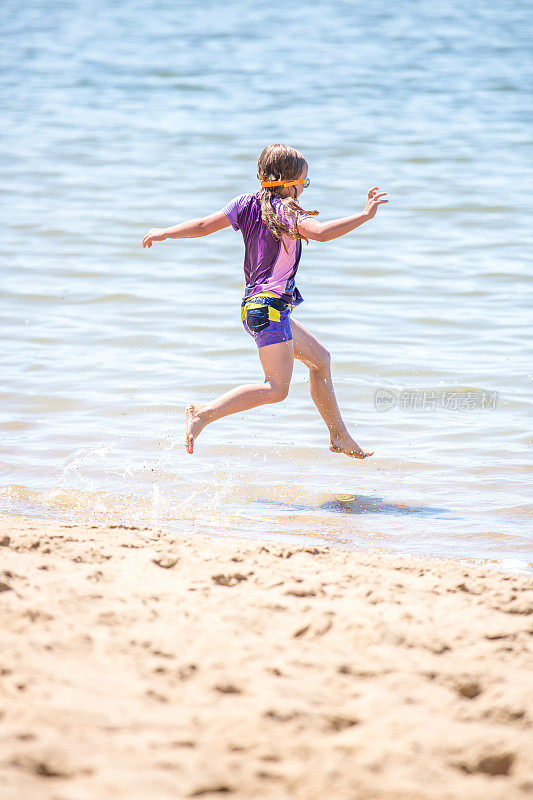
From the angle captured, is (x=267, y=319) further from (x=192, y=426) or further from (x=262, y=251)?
(x=192, y=426)

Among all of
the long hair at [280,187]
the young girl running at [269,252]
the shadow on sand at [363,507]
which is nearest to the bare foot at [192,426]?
the young girl running at [269,252]

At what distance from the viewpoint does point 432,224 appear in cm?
1110

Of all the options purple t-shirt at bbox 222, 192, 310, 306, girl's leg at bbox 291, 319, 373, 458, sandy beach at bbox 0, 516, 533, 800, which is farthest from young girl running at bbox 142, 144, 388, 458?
sandy beach at bbox 0, 516, 533, 800

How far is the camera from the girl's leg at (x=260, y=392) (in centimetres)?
462

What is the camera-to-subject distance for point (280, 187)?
4484 mm

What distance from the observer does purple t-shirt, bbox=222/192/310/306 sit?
4.52 metres

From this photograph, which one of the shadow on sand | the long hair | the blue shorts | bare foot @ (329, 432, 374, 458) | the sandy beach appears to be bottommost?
the shadow on sand

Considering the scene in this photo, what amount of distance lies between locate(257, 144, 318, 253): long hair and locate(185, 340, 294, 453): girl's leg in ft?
1.80

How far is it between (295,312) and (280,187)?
3833 mm

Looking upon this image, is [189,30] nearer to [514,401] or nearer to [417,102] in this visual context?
[417,102]

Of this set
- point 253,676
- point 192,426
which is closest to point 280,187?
point 192,426

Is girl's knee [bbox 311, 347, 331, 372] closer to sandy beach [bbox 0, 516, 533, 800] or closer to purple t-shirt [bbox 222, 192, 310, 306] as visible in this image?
purple t-shirt [bbox 222, 192, 310, 306]

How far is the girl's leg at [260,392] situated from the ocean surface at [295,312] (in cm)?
43

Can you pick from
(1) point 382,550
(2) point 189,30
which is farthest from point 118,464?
(2) point 189,30
